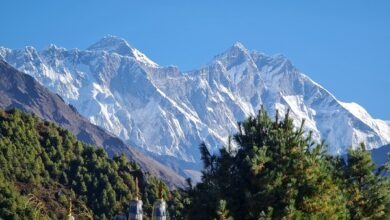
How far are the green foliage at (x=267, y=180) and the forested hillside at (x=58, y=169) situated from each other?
48.1m

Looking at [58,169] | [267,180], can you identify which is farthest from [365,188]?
[58,169]

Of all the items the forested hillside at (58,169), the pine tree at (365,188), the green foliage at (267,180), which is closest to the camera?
the green foliage at (267,180)

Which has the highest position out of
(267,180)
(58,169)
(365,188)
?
(58,169)

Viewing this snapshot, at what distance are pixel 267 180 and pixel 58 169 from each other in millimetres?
72395

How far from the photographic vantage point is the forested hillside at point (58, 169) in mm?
83250

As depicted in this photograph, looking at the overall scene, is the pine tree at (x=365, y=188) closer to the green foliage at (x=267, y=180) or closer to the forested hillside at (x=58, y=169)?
the green foliage at (x=267, y=180)

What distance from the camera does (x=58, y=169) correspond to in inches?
3738

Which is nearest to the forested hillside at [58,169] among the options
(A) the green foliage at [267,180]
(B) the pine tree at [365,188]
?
(B) the pine tree at [365,188]

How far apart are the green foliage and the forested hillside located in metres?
48.1

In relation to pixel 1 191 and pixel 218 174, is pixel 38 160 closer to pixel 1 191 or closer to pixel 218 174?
pixel 1 191

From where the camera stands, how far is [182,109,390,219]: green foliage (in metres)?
25.1

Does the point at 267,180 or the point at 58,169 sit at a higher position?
the point at 58,169

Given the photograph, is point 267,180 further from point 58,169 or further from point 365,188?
point 58,169

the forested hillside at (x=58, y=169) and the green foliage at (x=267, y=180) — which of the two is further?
the forested hillside at (x=58, y=169)
